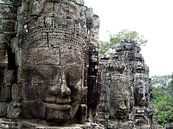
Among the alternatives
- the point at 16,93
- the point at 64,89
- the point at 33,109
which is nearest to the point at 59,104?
the point at 64,89

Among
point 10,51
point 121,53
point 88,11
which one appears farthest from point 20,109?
point 121,53

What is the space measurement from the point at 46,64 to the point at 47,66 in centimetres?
3

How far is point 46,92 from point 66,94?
11.2 inches

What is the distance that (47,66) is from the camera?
17.6ft

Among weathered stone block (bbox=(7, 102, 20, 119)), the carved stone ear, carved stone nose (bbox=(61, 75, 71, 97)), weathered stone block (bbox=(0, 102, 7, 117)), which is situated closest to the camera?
carved stone nose (bbox=(61, 75, 71, 97))

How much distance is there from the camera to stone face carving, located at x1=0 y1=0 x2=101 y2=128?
5.32m

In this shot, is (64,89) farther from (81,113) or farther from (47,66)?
(81,113)

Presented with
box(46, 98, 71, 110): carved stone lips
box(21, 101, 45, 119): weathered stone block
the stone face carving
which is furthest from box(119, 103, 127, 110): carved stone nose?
box(21, 101, 45, 119): weathered stone block

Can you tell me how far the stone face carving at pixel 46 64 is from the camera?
17.5ft

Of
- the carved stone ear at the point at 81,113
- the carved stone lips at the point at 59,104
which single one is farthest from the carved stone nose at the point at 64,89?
the carved stone ear at the point at 81,113

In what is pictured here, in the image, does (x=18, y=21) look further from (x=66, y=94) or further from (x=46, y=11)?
(x=66, y=94)

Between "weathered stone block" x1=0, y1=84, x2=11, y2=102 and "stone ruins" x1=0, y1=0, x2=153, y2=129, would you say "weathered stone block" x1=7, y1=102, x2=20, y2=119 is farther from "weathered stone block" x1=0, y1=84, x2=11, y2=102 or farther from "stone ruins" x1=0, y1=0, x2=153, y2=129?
"weathered stone block" x1=0, y1=84, x2=11, y2=102

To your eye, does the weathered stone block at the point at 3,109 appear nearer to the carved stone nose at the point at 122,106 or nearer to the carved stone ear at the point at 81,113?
the carved stone ear at the point at 81,113

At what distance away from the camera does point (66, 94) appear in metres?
5.27
